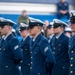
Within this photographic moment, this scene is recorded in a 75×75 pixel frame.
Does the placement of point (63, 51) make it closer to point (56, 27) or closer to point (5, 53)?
point (56, 27)

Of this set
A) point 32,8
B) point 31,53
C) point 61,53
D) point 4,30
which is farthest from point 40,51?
point 32,8

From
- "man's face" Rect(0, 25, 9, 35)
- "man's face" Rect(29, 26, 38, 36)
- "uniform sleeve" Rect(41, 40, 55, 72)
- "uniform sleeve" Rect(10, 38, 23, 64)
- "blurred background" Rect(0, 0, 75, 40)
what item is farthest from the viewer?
"blurred background" Rect(0, 0, 75, 40)

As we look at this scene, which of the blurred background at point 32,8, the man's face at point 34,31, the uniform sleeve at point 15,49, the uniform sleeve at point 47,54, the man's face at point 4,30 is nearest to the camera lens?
the uniform sleeve at point 47,54

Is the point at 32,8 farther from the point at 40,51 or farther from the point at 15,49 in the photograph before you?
the point at 40,51

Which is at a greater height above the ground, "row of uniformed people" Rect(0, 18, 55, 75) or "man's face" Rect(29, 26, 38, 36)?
"man's face" Rect(29, 26, 38, 36)

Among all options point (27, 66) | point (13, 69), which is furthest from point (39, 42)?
point (27, 66)

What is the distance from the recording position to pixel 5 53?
6562mm

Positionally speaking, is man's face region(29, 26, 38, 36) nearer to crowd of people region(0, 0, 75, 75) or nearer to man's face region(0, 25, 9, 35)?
crowd of people region(0, 0, 75, 75)

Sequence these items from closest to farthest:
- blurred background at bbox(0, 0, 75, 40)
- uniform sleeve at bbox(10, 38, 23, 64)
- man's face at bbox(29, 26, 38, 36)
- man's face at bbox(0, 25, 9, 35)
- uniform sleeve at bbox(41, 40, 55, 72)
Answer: uniform sleeve at bbox(41, 40, 55, 72)
man's face at bbox(29, 26, 38, 36)
uniform sleeve at bbox(10, 38, 23, 64)
man's face at bbox(0, 25, 9, 35)
blurred background at bbox(0, 0, 75, 40)

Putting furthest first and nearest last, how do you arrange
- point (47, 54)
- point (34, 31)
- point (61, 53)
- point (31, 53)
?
point (61, 53) < point (31, 53) < point (34, 31) < point (47, 54)

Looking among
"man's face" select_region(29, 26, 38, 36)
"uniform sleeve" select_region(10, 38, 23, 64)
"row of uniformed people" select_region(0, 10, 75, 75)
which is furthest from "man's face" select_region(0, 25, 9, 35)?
"man's face" select_region(29, 26, 38, 36)

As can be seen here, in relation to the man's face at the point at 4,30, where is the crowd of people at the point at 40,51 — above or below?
below

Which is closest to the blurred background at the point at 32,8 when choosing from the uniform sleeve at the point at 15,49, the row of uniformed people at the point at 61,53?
the row of uniformed people at the point at 61,53

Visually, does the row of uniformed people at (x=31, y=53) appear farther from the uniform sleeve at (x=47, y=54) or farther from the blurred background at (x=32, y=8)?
the blurred background at (x=32, y=8)
